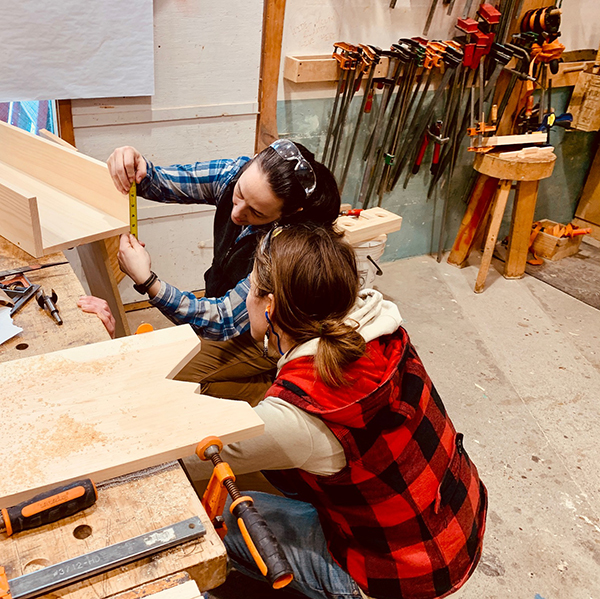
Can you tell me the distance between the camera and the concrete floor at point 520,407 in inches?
78.1

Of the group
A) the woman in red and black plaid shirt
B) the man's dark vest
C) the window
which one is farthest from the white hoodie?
the window

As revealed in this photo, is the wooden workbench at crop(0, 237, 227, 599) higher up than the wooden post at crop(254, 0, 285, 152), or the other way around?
the wooden post at crop(254, 0, 285, 152)

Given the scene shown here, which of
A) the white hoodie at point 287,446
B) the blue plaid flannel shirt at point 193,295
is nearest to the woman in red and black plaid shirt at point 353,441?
the white hoodie at point 287,446

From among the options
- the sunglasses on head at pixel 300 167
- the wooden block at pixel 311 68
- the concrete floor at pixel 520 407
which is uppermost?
the wooden block at pixel 311 68

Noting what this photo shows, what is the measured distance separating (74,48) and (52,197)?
78 cm

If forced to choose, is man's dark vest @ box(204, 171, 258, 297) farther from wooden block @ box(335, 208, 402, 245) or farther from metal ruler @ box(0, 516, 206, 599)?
metal ruler @ box(0, 516, 206, 599)

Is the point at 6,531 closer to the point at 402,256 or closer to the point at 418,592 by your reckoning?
the point at 418,592

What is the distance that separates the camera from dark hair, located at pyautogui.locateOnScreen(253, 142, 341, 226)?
168cm

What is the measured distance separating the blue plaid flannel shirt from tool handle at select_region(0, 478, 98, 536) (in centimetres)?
84

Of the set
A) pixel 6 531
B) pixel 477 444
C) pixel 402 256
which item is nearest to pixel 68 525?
pixel 6 531

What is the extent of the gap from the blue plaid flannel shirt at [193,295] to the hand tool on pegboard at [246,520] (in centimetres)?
78

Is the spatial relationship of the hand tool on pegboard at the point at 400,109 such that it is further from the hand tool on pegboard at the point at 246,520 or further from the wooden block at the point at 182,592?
the wooden block at the point at 182,592

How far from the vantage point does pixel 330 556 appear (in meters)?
1.37

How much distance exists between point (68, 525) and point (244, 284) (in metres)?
0.97
